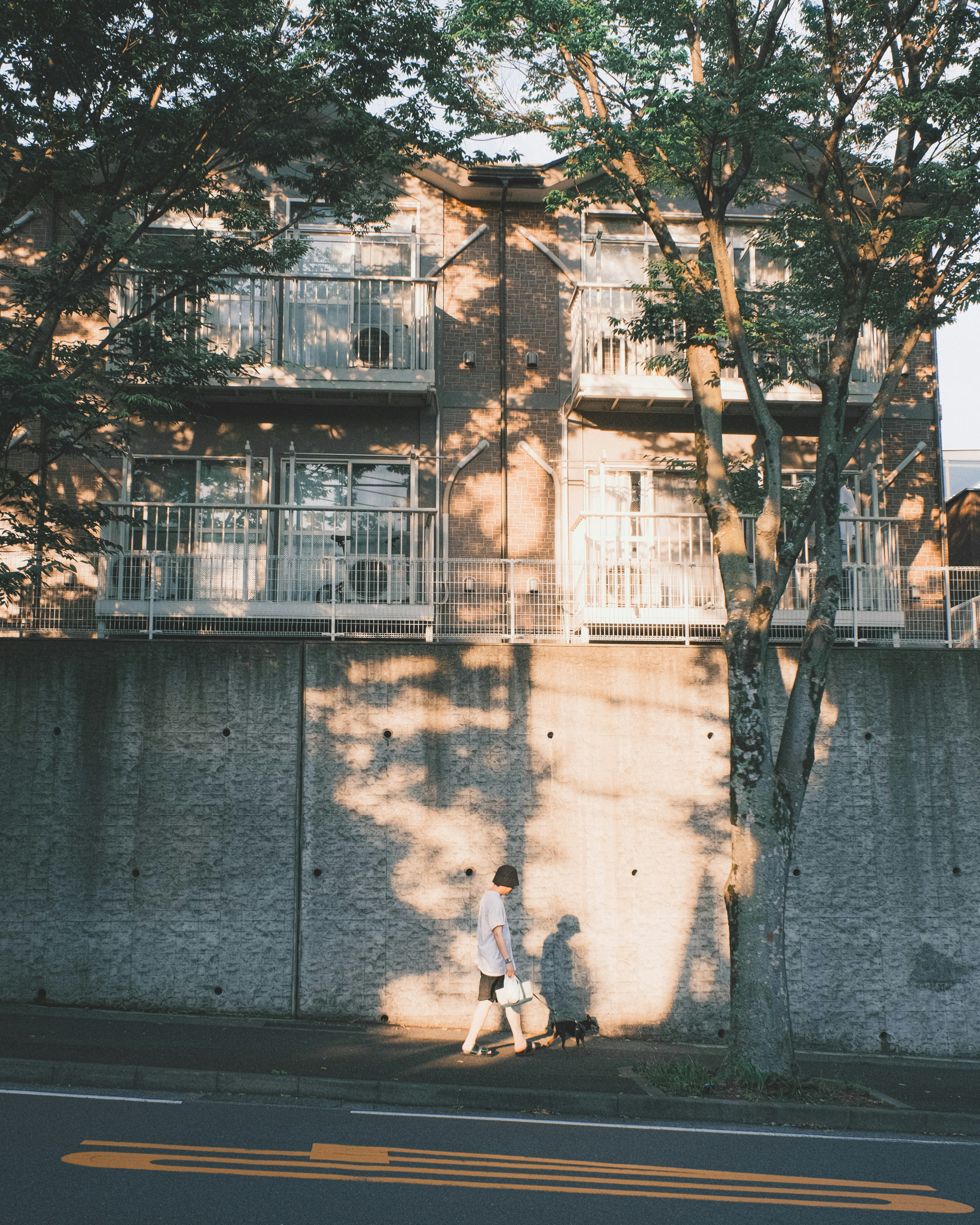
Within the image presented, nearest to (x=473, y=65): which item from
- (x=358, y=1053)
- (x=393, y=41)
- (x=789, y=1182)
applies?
(x=393, y=41)

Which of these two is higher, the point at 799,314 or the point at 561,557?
the point at 799,314

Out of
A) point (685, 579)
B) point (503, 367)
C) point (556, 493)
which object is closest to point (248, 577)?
point (556, 493)

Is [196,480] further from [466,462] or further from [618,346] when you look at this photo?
[618,346]

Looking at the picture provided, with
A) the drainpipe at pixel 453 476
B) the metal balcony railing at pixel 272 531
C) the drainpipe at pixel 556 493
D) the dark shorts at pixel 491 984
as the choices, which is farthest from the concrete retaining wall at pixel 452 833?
the drainpipe at pixel 453 476

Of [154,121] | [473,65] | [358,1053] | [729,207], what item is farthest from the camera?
[729,207]

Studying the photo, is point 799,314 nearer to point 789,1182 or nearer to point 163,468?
point 163,468

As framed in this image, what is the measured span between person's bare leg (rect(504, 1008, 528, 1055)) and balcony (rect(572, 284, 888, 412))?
347 inches

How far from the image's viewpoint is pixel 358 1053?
30.8ft

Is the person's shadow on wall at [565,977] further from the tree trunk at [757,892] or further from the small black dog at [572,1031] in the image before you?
the tree trunk at [757,892]

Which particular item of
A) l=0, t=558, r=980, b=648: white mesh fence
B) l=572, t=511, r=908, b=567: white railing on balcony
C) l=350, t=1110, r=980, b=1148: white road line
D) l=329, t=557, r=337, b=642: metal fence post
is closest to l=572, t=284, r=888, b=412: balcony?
l=572, t=511, r=908, b=567: white railing on balcony

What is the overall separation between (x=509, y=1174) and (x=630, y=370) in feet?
38.3

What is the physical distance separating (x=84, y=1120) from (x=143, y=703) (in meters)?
5.58

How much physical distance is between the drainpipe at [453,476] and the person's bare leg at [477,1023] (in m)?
7.50

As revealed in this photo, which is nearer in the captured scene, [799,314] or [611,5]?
[611,5]
